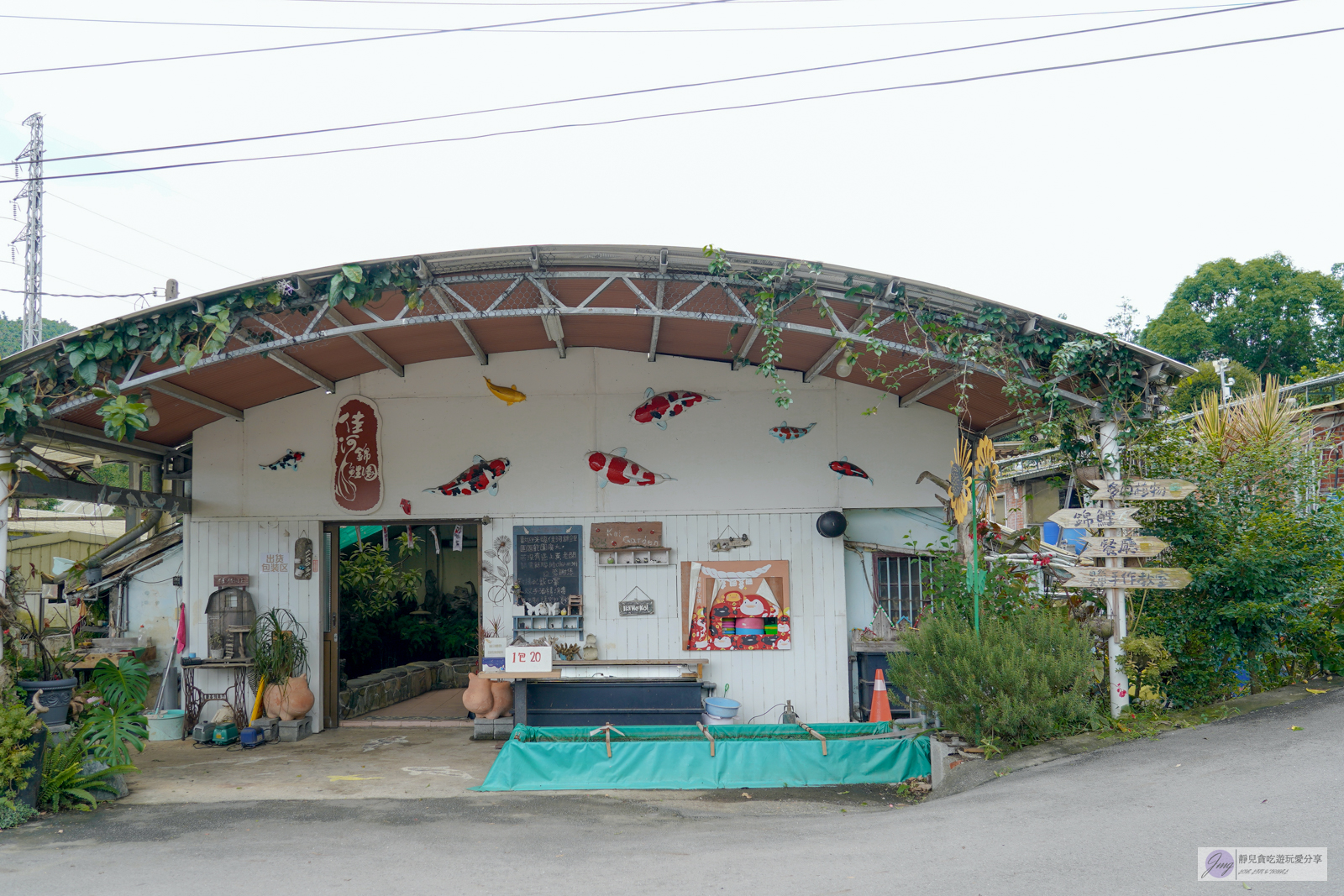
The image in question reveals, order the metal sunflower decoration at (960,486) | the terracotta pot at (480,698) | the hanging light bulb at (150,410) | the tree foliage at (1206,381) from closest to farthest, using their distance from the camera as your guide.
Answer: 1. the hanging light bulb at (150,410)
2. the metal sunflower decoration at (960,486)
3. the terracotta pot at (480,698)
4. the tree foliage at (1206,381)

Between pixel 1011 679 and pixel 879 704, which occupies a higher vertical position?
pixel 1011 679

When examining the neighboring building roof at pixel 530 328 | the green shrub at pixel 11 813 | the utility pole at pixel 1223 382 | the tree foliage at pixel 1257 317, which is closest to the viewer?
the green shrub at pixel 11 813

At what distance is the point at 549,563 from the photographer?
28.5ft

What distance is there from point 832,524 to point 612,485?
2.22 metres

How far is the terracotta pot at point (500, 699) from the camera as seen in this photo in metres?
8.41

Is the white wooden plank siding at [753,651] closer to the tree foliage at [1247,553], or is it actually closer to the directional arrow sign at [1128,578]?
the directional arrow sign at [1128,578]

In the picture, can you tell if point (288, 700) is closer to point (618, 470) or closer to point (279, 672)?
point (279, 672)

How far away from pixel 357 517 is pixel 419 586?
5.33 metres

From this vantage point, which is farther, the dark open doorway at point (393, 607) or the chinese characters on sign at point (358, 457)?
the dark open doorway at point (393, 607)

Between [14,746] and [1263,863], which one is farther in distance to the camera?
[14,746]

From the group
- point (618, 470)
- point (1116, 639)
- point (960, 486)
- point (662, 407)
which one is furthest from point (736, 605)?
point (1116, 639)

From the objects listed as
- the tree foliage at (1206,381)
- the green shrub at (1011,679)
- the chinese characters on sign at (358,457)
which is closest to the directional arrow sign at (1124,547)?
the green shrub at (1011,679)

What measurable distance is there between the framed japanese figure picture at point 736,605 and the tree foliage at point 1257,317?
A: 2548cm

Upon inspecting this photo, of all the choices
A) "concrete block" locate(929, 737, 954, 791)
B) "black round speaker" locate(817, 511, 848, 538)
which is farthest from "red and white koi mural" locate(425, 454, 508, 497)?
"concrete block" locate(929, 737, 954, 791)
